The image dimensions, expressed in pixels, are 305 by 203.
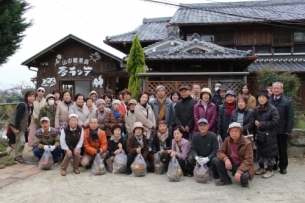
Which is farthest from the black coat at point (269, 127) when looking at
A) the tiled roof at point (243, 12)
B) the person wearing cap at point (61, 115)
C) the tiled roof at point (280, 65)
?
the tiled roof at point (280, 65)

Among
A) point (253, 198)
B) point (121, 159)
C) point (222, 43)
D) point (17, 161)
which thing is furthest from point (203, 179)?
point (222, 43)

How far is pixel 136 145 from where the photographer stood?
5098 mm

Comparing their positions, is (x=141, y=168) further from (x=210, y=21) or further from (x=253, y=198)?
(x=210, y=21)

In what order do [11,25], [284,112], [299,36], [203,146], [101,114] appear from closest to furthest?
[203,146] → [284,112] → [101,114] → [11,25] → [299,36]

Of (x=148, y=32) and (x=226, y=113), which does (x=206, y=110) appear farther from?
(x=148, y=32)

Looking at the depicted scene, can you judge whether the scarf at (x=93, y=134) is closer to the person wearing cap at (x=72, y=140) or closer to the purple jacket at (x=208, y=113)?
the person wearing cap at (x=72, y=140)

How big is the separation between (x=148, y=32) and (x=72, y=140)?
12.3m

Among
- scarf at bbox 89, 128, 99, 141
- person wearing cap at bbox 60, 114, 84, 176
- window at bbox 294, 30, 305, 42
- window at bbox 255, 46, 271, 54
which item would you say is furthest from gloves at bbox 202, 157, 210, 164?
window at bbox 294, 30, 305, 42

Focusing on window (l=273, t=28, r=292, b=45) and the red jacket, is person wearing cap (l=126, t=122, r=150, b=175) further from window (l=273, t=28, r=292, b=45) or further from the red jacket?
window (l=273, t=28, r=292, b=45)

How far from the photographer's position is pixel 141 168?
190 inches

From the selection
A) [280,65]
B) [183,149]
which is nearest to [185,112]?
[183,149]

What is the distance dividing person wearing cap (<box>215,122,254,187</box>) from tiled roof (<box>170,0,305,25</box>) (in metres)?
7.96

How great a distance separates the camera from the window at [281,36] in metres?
13.6

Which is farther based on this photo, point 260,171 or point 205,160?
point 260,171
